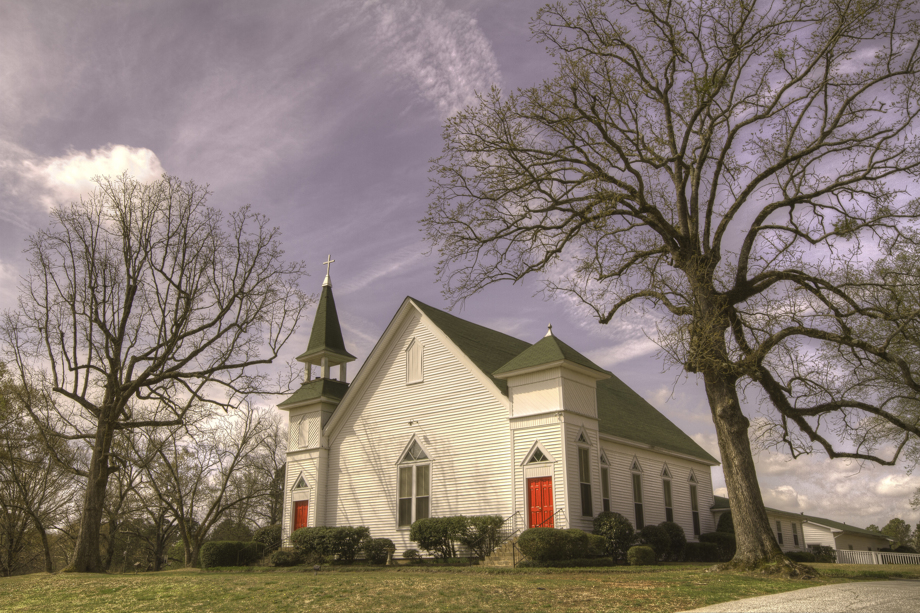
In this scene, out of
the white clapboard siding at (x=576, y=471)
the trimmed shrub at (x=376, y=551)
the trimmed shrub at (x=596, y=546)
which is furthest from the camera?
the trimmed shrub at (x=376, y=551)

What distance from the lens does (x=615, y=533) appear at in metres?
21.0

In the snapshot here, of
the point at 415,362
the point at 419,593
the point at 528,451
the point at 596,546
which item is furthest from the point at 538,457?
the point at 419,593

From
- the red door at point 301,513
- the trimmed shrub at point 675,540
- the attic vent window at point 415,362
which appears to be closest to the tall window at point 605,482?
the trimmed shrub at point 675,540

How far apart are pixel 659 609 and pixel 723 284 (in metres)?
9.66

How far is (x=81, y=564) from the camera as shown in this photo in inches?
853

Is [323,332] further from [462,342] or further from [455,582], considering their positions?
[455,582]

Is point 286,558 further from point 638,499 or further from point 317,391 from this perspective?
point 638,499

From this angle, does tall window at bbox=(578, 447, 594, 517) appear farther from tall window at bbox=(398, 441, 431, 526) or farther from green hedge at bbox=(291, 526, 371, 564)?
green hedge at bbox=(291, 526, 371, 564)

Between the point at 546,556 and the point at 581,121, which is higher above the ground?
the point at 581,121

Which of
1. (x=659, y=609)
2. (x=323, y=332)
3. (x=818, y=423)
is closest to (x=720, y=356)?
(x=818, y=423)

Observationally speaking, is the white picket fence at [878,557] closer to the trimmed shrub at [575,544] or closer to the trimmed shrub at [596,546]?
the trimmed shrub at [596,546]

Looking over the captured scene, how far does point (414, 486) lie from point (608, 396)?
34.5ft

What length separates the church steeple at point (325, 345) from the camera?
102 feet

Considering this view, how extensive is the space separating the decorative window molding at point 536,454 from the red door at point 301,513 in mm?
11175
